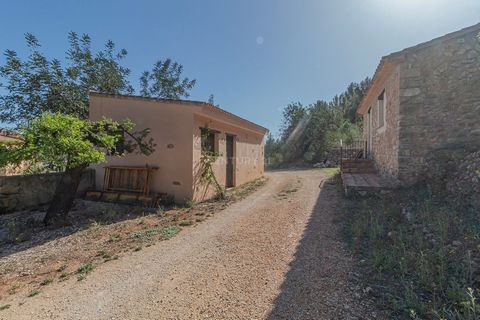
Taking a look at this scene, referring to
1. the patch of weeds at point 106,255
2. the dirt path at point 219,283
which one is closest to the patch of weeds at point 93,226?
the patch of weeds at point 106,255

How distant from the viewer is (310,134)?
26094 mm

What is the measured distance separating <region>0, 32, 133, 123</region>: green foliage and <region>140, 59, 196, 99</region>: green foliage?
3.38 meters

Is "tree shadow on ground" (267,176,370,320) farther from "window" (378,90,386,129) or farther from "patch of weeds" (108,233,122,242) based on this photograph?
"window" (378,90,386,129)

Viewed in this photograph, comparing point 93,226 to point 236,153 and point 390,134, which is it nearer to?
point 236,153

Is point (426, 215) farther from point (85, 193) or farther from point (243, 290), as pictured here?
point (85, 193)

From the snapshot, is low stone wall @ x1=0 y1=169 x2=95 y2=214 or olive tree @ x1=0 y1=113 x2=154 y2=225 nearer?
olive tree @ x1=0 y1=113 x2=154 y2=225

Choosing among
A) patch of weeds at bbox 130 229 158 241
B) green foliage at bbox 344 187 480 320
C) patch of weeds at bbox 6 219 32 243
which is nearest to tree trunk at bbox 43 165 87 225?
patch of weeds at bbox 6 219 32 243

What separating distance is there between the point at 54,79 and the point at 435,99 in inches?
606

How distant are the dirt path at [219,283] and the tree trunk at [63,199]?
2687mm

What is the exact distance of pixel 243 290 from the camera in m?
2.73

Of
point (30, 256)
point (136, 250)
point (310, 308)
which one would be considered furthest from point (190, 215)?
point (310, 308)

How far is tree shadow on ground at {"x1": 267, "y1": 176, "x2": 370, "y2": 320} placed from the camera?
7.57ft

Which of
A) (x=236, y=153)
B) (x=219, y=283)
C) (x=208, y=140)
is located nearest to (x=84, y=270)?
(x=219, y=283)

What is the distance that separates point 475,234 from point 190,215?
519 cm
